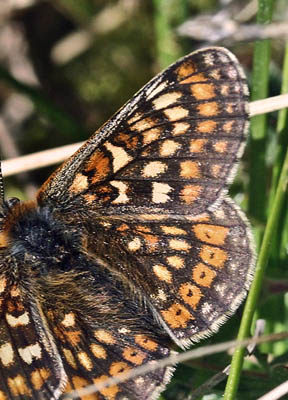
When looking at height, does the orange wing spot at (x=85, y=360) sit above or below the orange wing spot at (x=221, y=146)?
below

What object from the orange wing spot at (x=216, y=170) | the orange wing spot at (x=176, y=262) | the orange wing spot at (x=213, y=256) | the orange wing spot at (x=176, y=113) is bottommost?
the orange wing spot at (x=213, y=256)

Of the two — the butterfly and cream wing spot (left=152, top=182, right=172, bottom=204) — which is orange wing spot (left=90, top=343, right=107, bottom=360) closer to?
the butterfly

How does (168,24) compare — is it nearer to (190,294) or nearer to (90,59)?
(90,59)

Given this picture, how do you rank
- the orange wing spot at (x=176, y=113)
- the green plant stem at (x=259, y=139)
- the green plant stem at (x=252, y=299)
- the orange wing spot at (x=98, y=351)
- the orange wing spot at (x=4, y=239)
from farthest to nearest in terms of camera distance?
the green plant stem at (x=259, y=139) → the orange wing spot at (x=4, y=239) → the orange wing spot at (x=176, y=113) → the orange wing spot at (x=98, y=351) → the green plant stem at (x=252, y=299)

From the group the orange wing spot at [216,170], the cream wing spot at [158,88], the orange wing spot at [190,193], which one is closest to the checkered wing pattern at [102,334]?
the orange wing spot at [190,193]

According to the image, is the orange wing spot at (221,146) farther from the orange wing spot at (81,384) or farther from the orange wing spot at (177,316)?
the orange wing spot at (81,384)

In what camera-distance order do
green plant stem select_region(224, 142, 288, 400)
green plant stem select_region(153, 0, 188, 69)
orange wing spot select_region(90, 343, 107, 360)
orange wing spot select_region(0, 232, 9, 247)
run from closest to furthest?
green plant stem select_region(224, 142, 288, 400) → orange wing spot select_region(90, 343, 107, 360) → orange wing spot select_region(0, 232, 9, 247) → green plant stem select_region(153, 0, 188, 69)

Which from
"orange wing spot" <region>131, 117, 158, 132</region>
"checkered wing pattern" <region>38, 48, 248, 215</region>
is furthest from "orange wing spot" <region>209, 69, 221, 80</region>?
"orange wing spot" <region>131, 117, 158, 132</region>

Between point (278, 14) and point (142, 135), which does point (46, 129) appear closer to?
point (278, 14)
